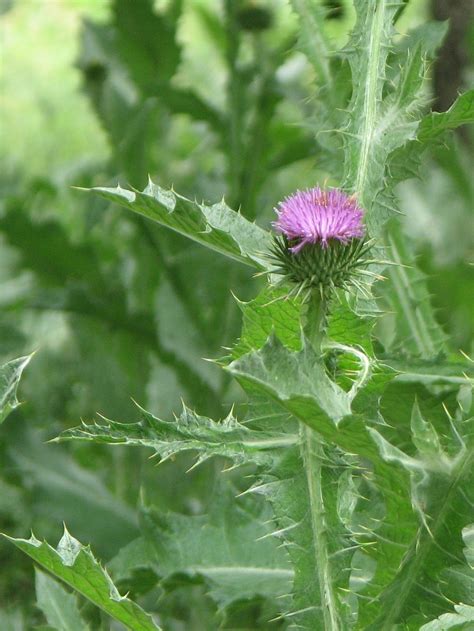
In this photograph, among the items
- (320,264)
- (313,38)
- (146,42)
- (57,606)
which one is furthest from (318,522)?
(146,42)

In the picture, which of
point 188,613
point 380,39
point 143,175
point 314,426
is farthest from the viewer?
point 143,175

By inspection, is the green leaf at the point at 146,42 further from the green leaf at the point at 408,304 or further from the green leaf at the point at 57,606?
the green leaf at the point at 57,606

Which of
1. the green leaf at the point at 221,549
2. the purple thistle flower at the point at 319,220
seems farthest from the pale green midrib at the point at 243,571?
the purple thistle flower at the point at 319,220

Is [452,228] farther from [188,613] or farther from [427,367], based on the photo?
[427,367]

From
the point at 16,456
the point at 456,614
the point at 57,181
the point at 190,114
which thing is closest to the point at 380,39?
the point at 456,614

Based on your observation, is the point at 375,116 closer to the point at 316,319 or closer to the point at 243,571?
the point at 316,319

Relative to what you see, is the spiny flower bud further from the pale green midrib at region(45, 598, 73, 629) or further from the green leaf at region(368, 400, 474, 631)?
the pale green midrib at region(45, 598, 73, 629)
